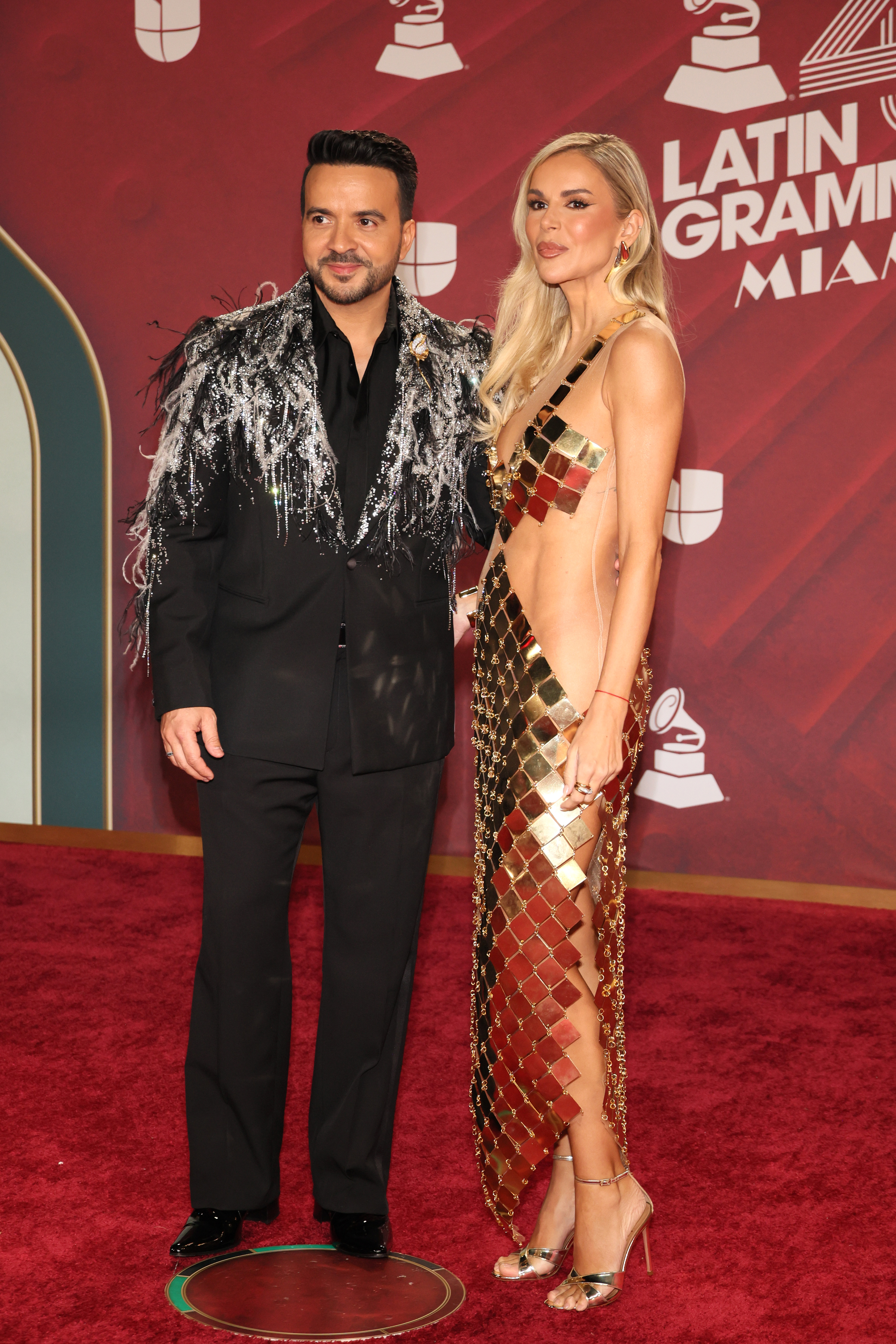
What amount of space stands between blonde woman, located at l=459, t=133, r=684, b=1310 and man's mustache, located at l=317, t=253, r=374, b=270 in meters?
0.28

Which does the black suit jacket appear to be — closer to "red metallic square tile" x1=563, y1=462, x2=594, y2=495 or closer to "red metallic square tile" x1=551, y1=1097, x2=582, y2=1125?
"red metallic square tile" x1=563, y1=462, x2=594, y2=495

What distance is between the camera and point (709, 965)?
3920mm

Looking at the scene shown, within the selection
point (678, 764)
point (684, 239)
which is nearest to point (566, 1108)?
point (678, 764)

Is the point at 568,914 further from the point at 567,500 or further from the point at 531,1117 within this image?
the point at 567,500

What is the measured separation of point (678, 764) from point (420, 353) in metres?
2.81

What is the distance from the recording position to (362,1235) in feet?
7.25

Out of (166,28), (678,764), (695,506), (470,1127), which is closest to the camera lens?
(470,1127)

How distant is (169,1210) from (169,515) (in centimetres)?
125

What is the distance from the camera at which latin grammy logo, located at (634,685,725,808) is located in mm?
4758

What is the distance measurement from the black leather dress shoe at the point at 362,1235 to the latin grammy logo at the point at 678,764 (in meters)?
2.70

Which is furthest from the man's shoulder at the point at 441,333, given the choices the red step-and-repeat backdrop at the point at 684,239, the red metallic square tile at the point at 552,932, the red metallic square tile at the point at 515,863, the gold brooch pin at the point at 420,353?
the red step-and-repeat backdrop at the point at 684,239

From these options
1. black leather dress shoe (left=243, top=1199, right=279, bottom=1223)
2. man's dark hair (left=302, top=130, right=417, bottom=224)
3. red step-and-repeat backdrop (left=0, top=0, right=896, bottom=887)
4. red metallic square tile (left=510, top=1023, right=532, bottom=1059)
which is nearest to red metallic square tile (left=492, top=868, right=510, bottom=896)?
red metallic square tile (left=510, top=1023, right=532, bottom=1059)

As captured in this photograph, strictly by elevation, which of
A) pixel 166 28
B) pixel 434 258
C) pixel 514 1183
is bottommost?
pixel 514 1183

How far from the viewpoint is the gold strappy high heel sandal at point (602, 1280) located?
2045mm
